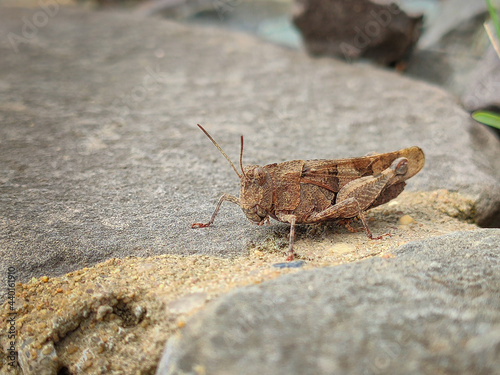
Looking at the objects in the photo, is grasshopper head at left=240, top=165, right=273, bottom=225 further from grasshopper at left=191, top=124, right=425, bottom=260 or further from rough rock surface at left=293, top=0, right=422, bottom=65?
rough rock surface at left=293, top=0, right=422, bottom=65

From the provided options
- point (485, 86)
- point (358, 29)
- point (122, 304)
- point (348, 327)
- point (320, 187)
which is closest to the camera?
point (348, 327)

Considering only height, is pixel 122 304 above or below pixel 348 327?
below

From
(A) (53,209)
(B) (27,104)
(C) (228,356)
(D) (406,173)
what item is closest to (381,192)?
(D) (406,173)

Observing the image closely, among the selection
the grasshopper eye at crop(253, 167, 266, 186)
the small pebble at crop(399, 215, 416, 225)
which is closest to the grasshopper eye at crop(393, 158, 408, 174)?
the small pebble at crop(399, 215, 416, 225)

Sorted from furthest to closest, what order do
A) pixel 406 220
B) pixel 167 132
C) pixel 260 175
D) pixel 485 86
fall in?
pixel 485 86 < pixel 167 132 < pixel 406 220 < pixel 260 175

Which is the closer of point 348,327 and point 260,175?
point 348,327

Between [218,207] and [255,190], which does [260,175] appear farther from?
[218,207]

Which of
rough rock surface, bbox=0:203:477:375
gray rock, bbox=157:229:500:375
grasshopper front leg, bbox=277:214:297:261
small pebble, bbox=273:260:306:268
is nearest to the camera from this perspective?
Answer: gray rock, bbox=157:229:500:375

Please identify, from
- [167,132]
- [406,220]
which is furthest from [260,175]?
[167,132]
